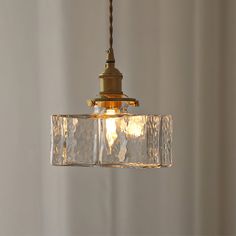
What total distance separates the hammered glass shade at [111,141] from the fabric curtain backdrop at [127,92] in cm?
78

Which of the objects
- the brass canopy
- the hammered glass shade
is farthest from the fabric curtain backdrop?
the hammered glass shade

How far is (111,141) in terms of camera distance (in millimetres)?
959

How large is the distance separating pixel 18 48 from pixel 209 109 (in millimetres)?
770

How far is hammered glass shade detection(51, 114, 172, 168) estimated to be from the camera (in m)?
0.96

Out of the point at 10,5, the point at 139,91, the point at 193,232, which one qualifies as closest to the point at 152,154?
the point at 139,91

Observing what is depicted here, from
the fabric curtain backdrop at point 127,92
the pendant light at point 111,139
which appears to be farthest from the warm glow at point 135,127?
the fabric curtain backdrop at point 127,92

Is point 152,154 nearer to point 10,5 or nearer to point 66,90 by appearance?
point 66,90

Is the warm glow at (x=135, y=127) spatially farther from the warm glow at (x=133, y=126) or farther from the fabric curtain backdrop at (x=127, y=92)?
the fabric curtain backdrop at (x=127, y=92)

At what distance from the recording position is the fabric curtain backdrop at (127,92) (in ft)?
5.87

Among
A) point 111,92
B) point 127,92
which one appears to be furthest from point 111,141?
point 127,92

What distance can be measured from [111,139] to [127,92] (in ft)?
2.77

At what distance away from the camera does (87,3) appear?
5.86 feet

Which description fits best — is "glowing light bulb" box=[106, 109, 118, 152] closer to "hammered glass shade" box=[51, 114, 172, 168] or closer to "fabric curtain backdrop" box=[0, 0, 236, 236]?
"hammered glass shade" box=[51, 114, 172, 168]

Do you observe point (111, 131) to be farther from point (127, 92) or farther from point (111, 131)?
point (127, 92)
